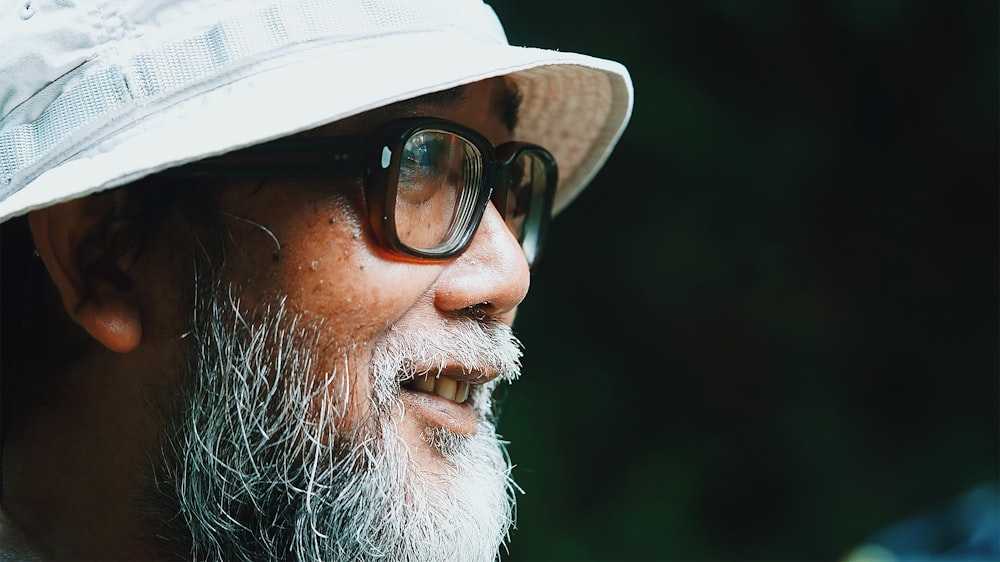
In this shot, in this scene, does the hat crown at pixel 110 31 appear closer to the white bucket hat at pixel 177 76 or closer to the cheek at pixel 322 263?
the white bucket hat at pixel 177 76

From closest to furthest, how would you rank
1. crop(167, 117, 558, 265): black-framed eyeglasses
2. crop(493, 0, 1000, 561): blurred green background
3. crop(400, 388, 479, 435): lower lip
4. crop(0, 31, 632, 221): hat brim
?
1. crop(0, 31, 632, 221): hat brim
2. crop(167, 117, 558, 265): black-framed eyeglasses
3. crop(400, 388, 479, 435): lower lip
4. crop(493, 0, 1000, 561): blurred green background

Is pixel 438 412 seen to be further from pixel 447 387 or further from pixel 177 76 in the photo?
pixel 177 76

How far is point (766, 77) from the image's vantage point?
143 inches

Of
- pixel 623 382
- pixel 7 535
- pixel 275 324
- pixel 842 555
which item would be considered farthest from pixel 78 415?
pixel 842 555

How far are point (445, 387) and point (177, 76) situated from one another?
60 cm

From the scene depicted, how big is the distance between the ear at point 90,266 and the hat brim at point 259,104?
112 millimetres

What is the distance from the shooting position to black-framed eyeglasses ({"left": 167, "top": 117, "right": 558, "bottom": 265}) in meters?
1.28

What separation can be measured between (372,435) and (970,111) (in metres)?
3.23

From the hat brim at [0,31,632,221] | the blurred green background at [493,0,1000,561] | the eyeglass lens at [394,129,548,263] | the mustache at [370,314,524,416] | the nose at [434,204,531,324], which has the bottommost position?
the blurred green background at [493,0,1000,561]

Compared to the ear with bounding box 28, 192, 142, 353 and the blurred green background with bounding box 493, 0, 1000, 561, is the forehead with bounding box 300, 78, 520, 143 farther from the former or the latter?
the blurred green background with bounding box 493, 0, 1000, 561

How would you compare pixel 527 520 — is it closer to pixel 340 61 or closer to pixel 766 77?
pixel 766 77

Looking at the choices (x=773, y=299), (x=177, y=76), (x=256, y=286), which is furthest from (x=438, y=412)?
(x=773, y=299)

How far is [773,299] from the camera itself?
154 inches

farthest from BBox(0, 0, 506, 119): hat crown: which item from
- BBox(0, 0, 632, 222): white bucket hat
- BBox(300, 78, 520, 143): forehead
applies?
BBox(300, 78, 520, 143): forehead
